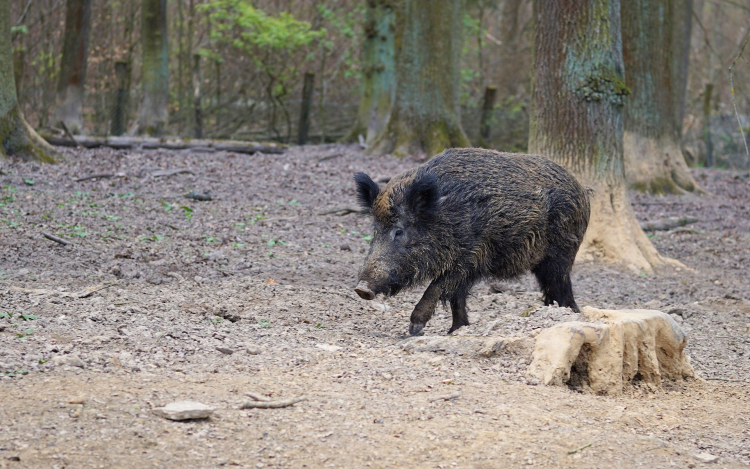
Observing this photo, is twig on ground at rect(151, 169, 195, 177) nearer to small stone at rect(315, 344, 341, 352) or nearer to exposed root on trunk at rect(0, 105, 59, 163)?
exposed root on trunk at rect(0, 105, 59, 163)

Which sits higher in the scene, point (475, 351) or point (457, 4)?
point (457, 4)

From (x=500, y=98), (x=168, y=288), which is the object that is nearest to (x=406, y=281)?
(x=168, y=288)

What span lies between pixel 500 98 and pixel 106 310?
24674 mm

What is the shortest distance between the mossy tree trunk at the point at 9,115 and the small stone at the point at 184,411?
871 centimetres

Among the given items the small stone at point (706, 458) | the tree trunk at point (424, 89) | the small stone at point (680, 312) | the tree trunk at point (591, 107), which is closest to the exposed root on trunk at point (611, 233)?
the tree trunk at point (591, 107)

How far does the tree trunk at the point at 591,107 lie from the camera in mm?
9414

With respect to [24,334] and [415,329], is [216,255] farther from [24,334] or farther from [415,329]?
[24,334]


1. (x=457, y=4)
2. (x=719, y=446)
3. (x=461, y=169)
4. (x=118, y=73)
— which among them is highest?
(x=457, y=4)

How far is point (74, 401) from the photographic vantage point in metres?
3.78

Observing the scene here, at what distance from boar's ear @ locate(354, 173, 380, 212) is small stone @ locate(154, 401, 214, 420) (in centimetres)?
300

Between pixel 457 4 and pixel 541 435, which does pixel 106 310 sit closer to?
pixel 541 435

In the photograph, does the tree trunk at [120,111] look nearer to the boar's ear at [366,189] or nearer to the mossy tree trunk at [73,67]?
the mossy tree trunk at [73,67]

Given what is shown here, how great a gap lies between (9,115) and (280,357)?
26.6ft

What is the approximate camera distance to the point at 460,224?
20.7 ft
